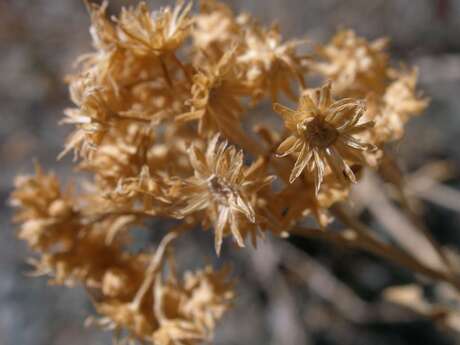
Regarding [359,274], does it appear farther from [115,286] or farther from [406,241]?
[115,286]

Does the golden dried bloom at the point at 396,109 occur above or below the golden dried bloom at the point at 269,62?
below

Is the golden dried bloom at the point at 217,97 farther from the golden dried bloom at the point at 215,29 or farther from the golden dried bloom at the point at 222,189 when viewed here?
the golden dried bloom at the point at 215,29

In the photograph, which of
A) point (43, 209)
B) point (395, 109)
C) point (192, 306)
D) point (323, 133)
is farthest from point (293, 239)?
point (323, 133)

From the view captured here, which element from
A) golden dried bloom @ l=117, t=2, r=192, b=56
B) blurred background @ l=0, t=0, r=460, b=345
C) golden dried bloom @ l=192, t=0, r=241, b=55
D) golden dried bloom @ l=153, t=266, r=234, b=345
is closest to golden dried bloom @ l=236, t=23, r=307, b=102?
golden dried bloom @ l=192, t=0, r=241, b=55

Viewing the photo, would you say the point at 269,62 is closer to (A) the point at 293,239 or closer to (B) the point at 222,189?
(B) the point at 222,189

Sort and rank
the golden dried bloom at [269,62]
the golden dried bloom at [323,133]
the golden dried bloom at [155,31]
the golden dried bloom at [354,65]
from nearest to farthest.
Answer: the golden dried bloom at [323,133]
the golden dried bloom at [155,31]
the golden dried bloom at [269,62]
the golden dried bloom at [354,65]

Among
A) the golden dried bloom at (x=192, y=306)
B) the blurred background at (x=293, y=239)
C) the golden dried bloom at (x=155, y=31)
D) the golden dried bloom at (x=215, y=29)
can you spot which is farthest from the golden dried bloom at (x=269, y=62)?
Answer: the blurred background at (x=293, y=239)

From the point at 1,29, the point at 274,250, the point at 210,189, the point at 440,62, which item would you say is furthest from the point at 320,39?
the point at 210,189
